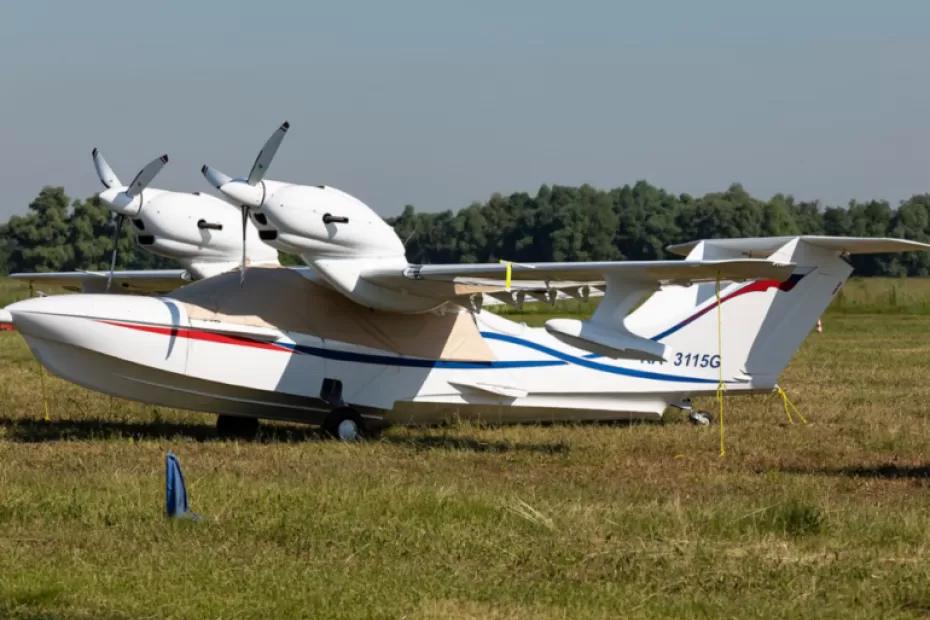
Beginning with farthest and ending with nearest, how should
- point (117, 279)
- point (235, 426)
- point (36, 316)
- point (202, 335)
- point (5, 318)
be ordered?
point (117, 279), point (235, 426), point (202, 335), point (5, 318), point (36, 316)

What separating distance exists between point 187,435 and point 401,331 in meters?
2.56

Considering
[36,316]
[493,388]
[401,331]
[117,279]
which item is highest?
[117,279]

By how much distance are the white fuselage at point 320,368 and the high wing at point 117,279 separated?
296 centimetres

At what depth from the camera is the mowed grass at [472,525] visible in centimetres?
740

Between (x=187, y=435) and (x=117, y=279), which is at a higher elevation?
(x=117, y=279)

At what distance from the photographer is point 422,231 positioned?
8612cm

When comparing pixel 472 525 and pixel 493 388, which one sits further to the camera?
pixel 493 388

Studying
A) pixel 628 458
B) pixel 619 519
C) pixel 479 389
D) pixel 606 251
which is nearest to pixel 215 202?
pixel 479 389

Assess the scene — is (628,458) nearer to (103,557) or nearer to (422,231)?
(103,557)

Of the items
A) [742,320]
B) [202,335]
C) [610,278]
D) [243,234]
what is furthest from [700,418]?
[202,335]

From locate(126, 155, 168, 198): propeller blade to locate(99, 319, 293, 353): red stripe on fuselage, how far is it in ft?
6.42

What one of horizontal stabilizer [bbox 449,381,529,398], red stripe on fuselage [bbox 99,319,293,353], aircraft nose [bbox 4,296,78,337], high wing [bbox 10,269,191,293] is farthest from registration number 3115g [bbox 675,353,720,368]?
aircraft nose [bbox 4,296,78,337]

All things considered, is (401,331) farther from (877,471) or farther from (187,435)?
(877,471)

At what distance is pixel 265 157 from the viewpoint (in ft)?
47.6
